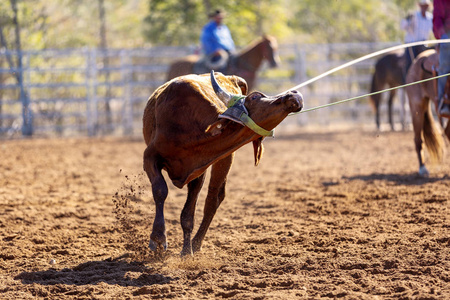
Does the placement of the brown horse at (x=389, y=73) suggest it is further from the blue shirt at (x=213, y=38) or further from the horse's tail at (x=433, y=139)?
the horse's tail at (x=433, y=139)

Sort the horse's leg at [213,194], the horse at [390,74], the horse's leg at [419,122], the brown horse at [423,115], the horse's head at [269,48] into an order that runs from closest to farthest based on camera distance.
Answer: the horse's leg at [213,194] → the brown horse at [423,115] → the horse's leg at [419,122] → the horse at [390,74] → the horse's head at [269,48]

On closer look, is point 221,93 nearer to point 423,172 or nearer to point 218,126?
point 218,126

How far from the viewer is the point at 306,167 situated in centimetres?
1037

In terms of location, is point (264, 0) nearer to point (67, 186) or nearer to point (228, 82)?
point (67, 186)

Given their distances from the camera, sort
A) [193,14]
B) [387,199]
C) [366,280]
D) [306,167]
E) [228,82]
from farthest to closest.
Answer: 1. [193,14]
2. [306,167]
3. [387,199]
4. [228,82]
5. [366,280]

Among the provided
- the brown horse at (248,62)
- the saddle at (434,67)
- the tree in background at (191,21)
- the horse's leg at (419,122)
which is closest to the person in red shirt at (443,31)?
the saddle at (434,67)

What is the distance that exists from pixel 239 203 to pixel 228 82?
2.50 metres

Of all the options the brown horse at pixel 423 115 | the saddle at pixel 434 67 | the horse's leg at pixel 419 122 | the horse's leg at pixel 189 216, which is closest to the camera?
the horse's leg at pixel 189 216

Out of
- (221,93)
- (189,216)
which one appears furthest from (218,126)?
(189,216)

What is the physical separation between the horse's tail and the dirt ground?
0.94 ft

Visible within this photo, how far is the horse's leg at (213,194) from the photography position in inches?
204

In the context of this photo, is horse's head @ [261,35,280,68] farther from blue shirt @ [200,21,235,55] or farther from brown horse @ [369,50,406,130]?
brown horse @ [369,50,406,130]

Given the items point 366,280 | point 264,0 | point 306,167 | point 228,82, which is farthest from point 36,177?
→ point 264,0

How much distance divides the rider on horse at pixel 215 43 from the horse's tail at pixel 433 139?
647 cm
